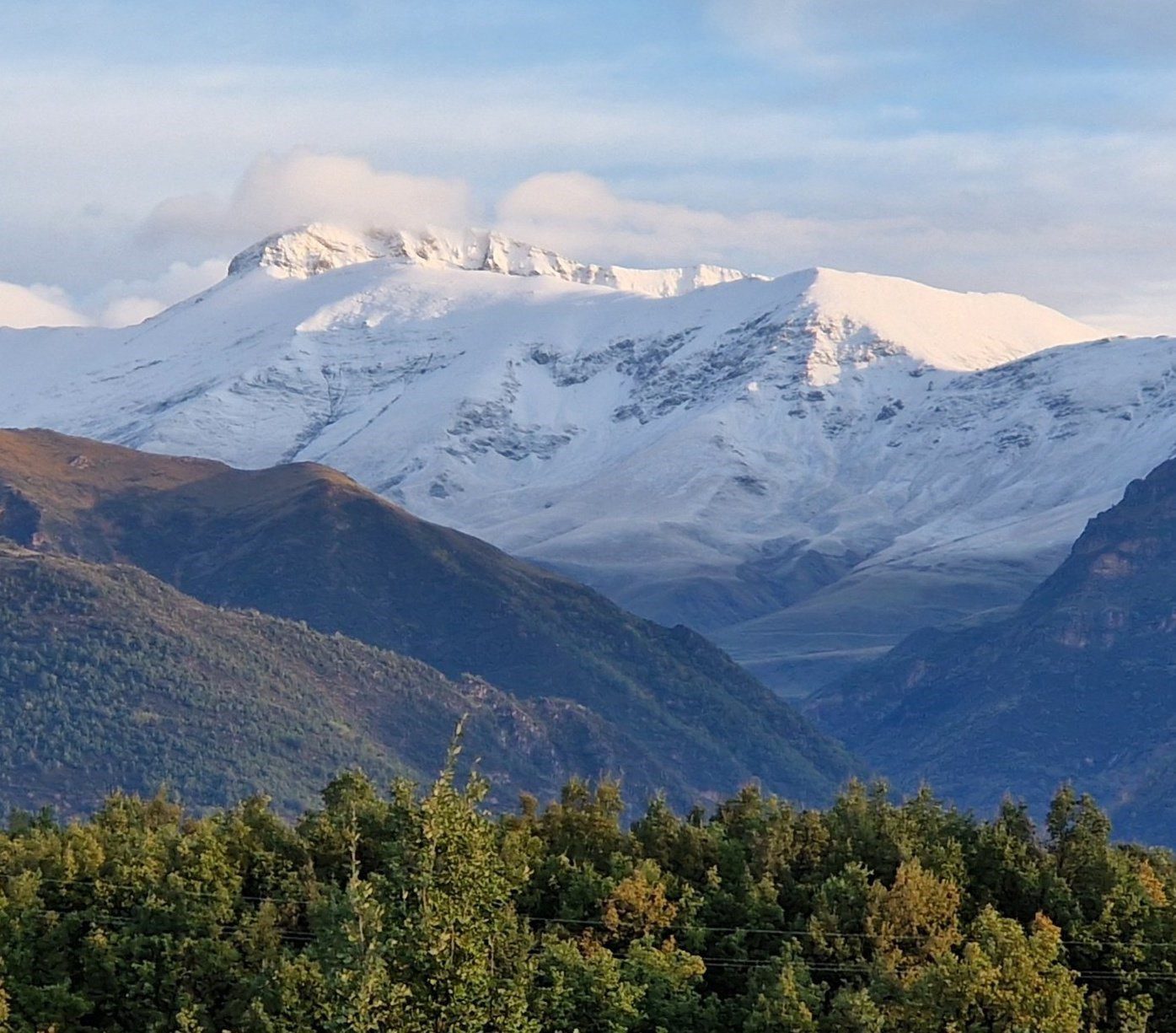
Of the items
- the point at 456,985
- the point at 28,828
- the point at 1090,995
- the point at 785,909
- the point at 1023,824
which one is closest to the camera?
the point at 456,985

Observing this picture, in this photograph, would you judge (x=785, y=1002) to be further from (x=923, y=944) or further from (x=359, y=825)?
(x=359, y=825)

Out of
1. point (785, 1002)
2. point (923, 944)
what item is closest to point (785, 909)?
point (923, 944)

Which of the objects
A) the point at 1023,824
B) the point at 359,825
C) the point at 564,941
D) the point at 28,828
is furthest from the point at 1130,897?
the point at 28,828

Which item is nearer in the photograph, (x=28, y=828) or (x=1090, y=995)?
(x=1090, y=995)

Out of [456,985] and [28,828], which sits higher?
[456,985]

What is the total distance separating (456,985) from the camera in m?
63.7

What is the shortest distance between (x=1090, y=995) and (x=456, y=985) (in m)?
44.0

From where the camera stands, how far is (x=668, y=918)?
107 metres

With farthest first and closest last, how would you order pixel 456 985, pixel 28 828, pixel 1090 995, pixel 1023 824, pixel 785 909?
pixel 28 828 → pixel 1023 824 → pixel 785 909 → pixel 1090 995 → pixel 456 985

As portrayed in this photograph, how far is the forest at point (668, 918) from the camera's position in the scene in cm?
9256

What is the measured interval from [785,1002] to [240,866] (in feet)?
100

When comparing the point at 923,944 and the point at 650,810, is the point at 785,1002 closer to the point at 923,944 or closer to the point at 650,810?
the point at 923,944

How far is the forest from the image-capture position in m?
92.6

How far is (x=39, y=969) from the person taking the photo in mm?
104000
